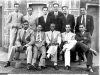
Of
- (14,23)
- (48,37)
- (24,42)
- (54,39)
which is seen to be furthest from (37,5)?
(54,39)

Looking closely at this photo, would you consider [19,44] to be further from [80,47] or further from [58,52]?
[80,47]

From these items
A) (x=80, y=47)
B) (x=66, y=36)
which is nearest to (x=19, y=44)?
(x=66, y=36)

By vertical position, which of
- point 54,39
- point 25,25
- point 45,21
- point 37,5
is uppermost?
point 37,5

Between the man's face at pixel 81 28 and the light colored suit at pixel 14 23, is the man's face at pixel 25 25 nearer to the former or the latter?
the light colored suit at pixel 14 23

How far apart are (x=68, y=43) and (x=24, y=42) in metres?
1.52

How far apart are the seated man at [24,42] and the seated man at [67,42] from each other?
104 cm

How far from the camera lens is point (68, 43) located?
5.05 m

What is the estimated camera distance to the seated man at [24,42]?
16.4 feet

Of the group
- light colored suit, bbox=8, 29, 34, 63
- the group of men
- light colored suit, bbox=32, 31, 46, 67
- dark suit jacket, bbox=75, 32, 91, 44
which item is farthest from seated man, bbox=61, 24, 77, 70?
light colored suit, bbox=8, 29, 34, 63

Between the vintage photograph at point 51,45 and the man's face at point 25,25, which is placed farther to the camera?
the man's face at point 25,25

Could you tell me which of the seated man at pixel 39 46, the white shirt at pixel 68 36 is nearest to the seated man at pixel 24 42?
the seated man at pixel 39 46

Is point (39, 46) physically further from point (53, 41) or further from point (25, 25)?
point (25, 25)

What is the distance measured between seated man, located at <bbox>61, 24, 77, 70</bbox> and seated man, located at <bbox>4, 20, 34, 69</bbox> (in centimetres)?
104

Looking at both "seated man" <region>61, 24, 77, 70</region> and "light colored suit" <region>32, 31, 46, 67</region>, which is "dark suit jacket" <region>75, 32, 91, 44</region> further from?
"light colored suit" <region>32, 31, 46, 67</region>
